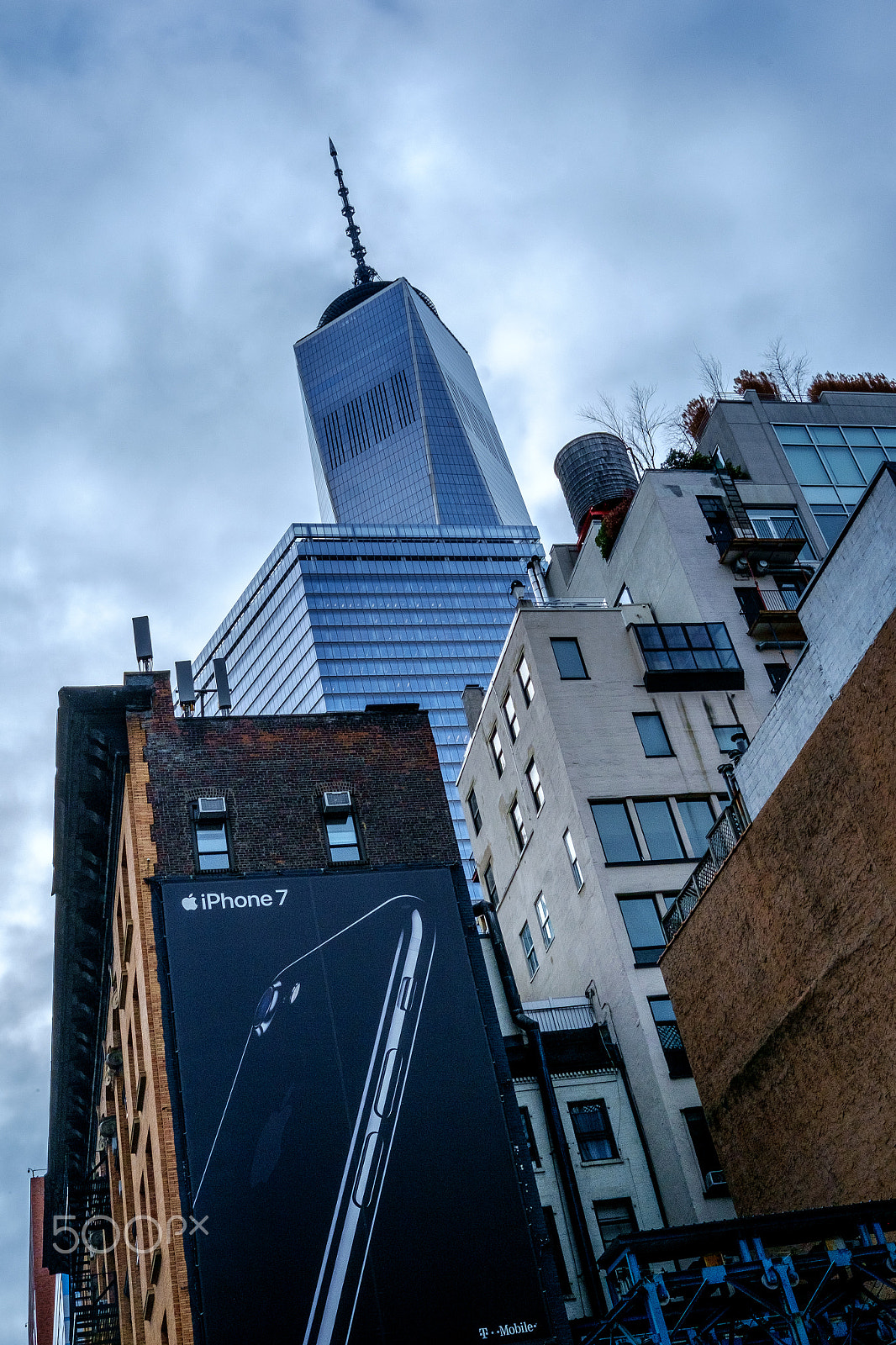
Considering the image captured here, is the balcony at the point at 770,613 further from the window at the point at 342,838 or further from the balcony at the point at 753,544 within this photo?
the window at the point at 342,838

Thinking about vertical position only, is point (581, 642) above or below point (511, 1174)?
above

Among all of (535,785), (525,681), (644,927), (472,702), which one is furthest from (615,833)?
(472,702)

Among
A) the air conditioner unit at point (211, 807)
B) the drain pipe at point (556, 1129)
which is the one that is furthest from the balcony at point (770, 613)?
the air conditioner unit at point (211, 807)

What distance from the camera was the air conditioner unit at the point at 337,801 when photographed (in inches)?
1261

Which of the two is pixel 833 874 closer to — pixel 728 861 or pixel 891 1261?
pixel 728 861

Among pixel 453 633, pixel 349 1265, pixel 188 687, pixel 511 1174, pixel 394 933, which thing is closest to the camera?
pixel 349 1265

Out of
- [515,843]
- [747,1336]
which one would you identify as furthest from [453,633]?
[747,1336]

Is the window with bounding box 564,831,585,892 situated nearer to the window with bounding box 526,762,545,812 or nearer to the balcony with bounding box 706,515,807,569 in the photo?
the window with bounding box 526,762,545,812

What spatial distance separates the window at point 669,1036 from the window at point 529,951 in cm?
912

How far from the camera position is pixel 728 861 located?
30.3m

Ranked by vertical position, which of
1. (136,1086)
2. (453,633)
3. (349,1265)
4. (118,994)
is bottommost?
(349,1265)

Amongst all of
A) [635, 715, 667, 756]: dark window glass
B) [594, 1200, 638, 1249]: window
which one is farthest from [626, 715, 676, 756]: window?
[594, 1200, 638, 1249]: window

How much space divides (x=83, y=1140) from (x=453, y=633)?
425 feet

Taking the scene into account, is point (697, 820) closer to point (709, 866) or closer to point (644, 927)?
point (644, 927)
